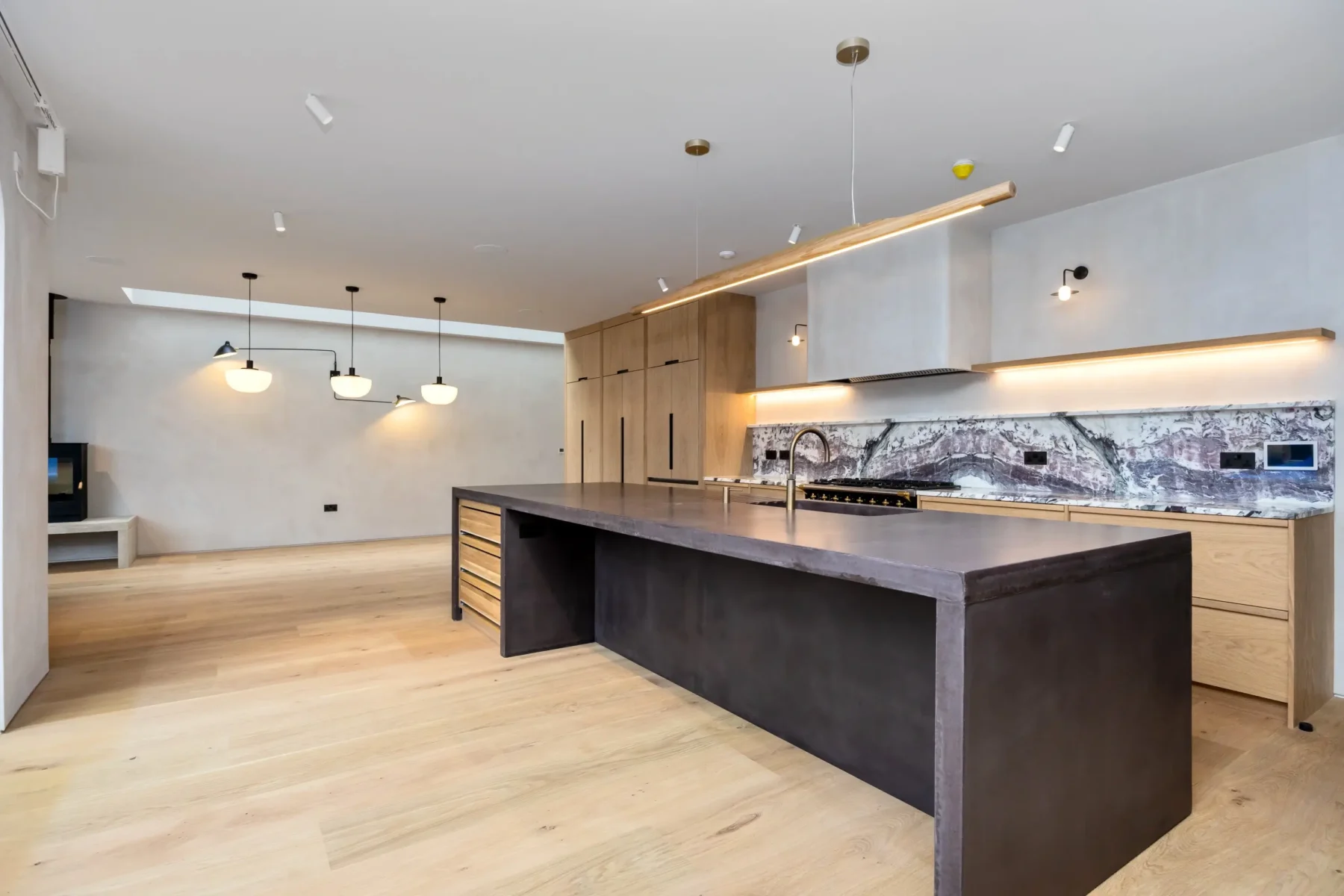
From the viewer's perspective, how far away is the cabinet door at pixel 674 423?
602cm

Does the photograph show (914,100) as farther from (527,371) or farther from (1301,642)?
(527,371)

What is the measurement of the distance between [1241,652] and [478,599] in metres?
3.57

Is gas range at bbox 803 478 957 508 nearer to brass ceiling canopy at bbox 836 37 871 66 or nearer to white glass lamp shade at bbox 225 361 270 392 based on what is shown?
brass ceiling canopy at bbox 836 37 871 66

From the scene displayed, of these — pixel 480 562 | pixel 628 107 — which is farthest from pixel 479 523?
pixel 628 107

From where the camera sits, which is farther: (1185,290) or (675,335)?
(675,335)

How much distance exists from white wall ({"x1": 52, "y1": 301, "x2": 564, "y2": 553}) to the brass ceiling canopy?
22.5ft

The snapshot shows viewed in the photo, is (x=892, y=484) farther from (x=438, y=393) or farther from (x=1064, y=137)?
(x=438, y=393)

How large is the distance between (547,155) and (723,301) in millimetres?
3029

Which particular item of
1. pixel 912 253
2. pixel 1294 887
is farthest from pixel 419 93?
pixel 1294 887

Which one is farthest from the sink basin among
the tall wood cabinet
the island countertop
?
the tall wood cabinet

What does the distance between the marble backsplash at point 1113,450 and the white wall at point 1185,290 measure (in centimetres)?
9

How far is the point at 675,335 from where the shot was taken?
6215mm

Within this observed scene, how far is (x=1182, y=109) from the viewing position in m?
2.78

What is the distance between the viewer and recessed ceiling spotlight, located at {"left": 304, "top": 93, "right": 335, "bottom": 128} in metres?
2.68
